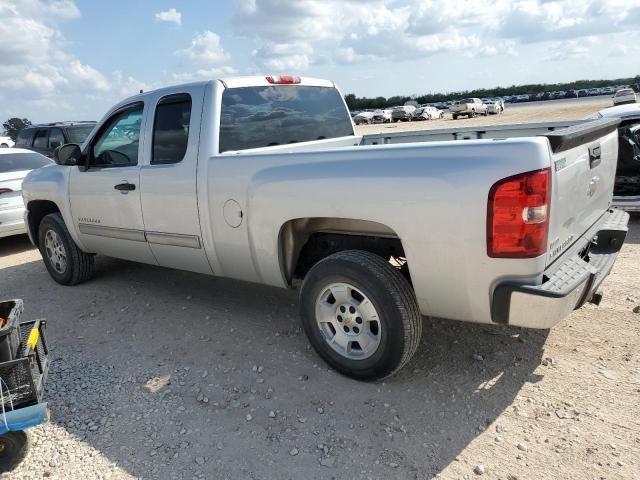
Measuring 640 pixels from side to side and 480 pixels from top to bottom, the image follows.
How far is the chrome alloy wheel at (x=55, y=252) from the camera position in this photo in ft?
19.2

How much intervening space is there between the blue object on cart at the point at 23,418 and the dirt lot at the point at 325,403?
305mm

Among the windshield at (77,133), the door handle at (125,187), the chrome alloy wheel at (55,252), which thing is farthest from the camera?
the windshield at (77,133)

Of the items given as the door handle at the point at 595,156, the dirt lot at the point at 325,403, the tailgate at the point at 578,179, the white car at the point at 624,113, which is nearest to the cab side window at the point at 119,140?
the dirt lot at the point at 325,403

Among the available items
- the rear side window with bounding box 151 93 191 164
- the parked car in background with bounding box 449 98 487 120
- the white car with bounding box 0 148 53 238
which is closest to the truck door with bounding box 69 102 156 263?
the rear side window with bounding box 151 93 191 164

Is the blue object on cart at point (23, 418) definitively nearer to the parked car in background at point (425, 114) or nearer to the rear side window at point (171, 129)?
the rear side window at point (171, 129)

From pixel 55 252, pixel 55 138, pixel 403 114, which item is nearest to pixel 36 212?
pixel 55 252

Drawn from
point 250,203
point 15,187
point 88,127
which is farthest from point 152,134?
point 88,127

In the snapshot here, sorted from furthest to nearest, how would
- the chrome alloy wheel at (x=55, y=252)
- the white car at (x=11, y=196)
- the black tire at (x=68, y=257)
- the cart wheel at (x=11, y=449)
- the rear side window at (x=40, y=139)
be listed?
the rear side window at (x=40, y=139) < the white car at (x=11, y=196) < the chrome alloy wheel at (x=55, y=252) < the black tire at (x=68, y=257) < the cart wheel at (x=11, y=449)

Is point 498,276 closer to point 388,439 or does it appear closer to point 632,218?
point 388,439

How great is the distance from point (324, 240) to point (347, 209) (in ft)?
2.34

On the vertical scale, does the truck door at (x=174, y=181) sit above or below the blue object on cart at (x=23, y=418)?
above

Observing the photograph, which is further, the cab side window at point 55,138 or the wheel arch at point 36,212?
the cab side window at point 55,138

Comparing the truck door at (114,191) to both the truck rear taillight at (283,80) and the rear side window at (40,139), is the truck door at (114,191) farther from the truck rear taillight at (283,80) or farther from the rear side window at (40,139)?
the rear side window at (40,139)

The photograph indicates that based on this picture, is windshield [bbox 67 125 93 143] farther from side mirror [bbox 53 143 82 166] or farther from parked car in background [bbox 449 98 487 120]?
parked car in background [bbox 449 98 487 120]
